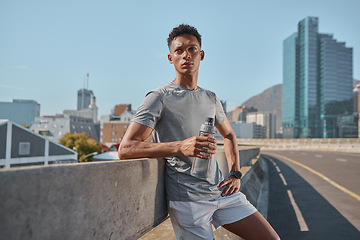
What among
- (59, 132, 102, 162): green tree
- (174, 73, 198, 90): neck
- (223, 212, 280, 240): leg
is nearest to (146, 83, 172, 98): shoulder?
(174, 73, 198, 90): neck

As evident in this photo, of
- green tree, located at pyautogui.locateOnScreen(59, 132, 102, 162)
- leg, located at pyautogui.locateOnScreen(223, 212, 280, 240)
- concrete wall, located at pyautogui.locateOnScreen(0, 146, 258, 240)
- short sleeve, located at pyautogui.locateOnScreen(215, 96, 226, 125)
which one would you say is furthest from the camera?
green tree, located at pyautogui.locateOnScreen(59, 132, 102, 162)

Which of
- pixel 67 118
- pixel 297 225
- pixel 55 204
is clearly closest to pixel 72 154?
pixel 297 225

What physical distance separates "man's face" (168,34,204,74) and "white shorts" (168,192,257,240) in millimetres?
1087

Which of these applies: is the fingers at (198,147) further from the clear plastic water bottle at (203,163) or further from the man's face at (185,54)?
the man's face at (185,54)

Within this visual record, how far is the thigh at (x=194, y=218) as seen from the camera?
6.74 feet

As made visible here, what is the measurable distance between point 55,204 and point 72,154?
1803 inches

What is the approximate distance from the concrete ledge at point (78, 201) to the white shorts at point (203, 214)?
0.84ft

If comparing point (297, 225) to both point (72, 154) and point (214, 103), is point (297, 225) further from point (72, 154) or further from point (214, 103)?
point (72, 154)

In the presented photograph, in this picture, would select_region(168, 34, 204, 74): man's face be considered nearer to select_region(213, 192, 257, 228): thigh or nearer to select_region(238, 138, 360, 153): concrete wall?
select_region(213, 192, 257, 228): thigh

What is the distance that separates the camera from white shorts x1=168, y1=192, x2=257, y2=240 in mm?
2061

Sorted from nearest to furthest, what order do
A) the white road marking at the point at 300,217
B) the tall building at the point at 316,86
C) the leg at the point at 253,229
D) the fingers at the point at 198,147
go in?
the fingers at the point at 198,147 → the leg at the point at 253,229 → the white road marking at the point at 300,217 → the tall building at the point at 316,86

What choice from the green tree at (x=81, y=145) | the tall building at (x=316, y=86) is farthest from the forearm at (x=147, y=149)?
the tall building at (x=316, y=86)

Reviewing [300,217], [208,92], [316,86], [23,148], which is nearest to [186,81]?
[208,92]

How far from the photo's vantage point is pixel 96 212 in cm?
137
